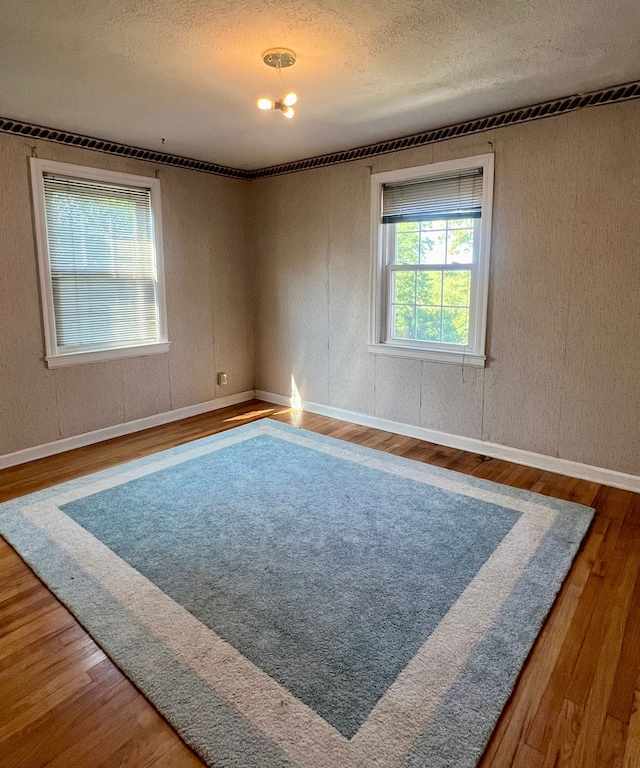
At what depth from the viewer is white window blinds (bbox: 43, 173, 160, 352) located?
380 cm

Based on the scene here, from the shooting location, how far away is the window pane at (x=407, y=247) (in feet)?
13.3

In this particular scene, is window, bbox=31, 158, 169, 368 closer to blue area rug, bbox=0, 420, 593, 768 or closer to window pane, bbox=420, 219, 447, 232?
blue area rug, bbox=0, 420, 593, 768

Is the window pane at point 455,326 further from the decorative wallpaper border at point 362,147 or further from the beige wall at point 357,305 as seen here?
the decorative wallpaper border at point 362,147

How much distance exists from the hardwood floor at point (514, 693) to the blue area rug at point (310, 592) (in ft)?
0.20

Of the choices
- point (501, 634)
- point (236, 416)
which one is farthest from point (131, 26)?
point (236, 416)

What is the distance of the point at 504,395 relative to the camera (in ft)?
12.0

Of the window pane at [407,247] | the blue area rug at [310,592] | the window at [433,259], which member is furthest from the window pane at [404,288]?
the blue area rug at [310,592]

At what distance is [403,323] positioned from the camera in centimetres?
426

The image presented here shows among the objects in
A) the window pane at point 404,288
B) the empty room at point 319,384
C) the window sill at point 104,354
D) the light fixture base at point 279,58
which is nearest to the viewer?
the empty room at point 319,384

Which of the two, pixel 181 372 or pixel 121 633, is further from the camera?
pixel 181 372

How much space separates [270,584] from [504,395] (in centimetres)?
235

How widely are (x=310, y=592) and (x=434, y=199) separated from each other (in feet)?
10.2

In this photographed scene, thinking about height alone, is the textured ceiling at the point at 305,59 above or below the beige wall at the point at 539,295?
above

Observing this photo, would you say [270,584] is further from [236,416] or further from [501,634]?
[236,416]
